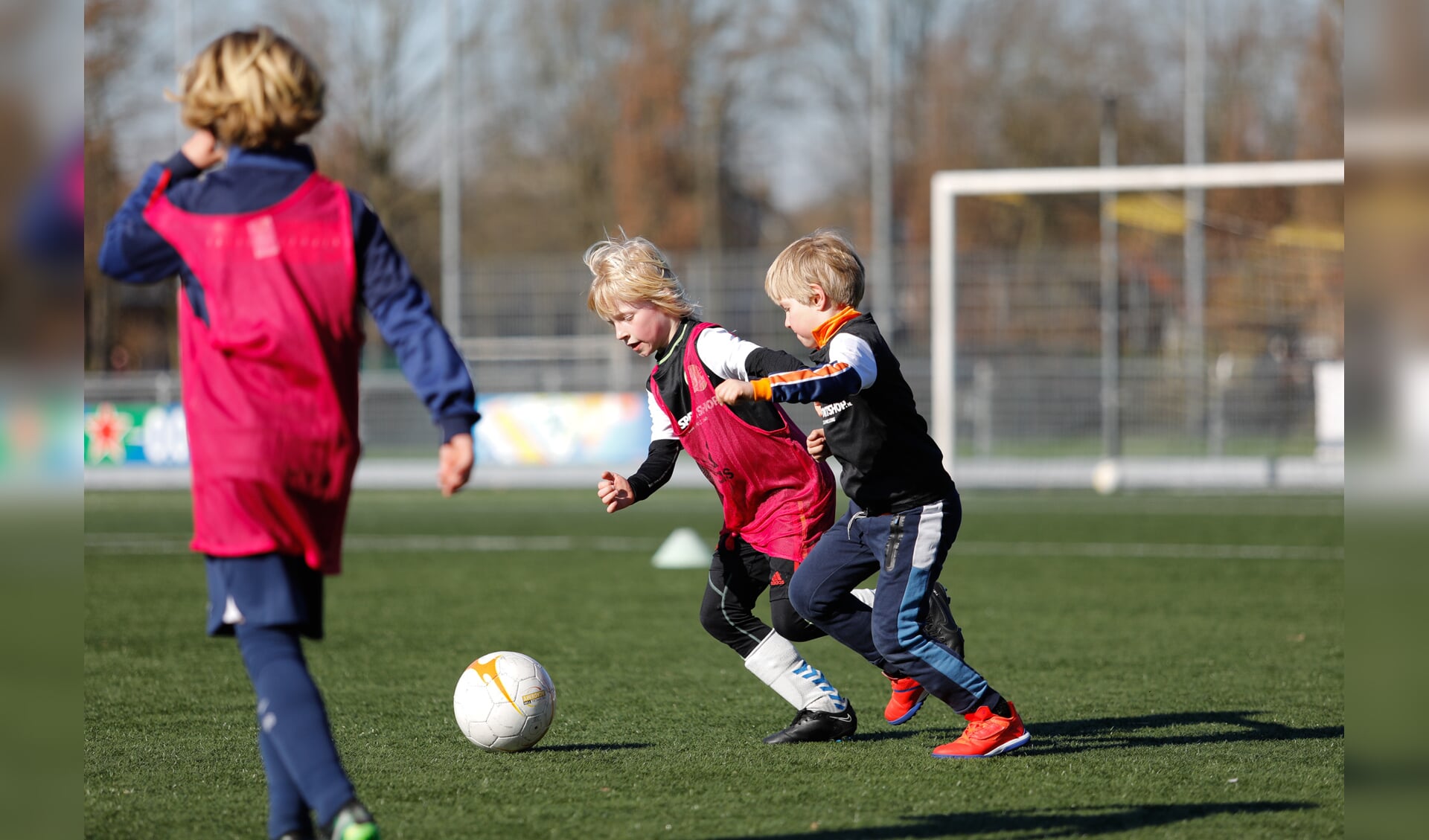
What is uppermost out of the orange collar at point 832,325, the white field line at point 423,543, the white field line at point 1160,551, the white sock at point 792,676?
the orange collar at point 832,325

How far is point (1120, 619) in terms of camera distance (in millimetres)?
8031

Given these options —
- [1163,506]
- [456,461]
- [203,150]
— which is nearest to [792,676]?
[456,461]

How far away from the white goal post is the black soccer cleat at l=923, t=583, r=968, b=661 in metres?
10.3

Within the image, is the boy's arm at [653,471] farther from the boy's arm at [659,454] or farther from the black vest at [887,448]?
the black vest at [887,448]

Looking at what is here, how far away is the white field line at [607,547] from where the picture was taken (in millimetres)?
11266

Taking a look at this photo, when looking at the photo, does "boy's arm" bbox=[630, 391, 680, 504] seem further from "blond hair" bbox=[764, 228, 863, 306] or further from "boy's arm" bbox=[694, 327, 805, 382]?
"blond hair" bbox=[764, 228, 863, 306]

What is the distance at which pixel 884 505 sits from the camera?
4387 mm

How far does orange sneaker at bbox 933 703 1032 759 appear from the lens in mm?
4469

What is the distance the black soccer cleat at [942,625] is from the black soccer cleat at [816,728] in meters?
0.41

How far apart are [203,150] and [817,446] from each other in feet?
6.79

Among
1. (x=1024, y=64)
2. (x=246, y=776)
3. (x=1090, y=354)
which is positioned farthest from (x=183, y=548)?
(x=1024, y=64)

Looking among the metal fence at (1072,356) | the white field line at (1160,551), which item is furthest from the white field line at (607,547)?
the metal fence at (1072,356)

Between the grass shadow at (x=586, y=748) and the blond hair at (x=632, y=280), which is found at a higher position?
the blond hair at (x=632, y=280)

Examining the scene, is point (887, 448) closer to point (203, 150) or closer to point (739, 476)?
point (739, 476)
